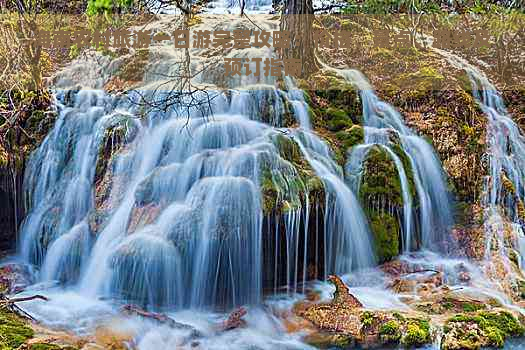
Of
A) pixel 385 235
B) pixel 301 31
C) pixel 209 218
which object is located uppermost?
pixel 301 31

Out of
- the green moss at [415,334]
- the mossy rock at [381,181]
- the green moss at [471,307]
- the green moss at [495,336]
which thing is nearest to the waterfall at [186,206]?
the mossy rock at [381,181]

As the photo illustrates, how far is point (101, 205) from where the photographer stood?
543cm

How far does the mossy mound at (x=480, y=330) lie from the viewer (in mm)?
3846

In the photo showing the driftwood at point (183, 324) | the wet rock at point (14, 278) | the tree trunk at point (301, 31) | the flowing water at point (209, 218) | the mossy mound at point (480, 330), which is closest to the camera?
the mossy mound at point (480, 330)

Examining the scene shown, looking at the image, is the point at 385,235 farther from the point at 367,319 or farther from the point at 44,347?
the point at 44,347

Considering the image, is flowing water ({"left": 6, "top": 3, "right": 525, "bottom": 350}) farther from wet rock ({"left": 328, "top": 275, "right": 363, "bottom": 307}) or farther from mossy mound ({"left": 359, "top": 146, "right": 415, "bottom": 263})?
wet rock ({"left": 328, "top": 275, "right": 363, "bottom": 307})

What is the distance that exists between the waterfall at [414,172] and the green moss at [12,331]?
328 cm

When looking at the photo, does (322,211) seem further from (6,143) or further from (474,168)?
(6,143)

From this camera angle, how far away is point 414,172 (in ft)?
19.1

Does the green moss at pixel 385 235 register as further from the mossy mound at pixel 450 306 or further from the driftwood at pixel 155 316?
the driftwood at pixel 155 316

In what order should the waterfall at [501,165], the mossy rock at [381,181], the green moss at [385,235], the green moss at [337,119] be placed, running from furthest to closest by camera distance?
the green moss at [337,119]
the waterfall at [501,165]
the mossy rock at [381,181]
the green moss at [385,235]

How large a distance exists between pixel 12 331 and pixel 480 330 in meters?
3.40

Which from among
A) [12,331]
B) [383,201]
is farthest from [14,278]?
[383,201]

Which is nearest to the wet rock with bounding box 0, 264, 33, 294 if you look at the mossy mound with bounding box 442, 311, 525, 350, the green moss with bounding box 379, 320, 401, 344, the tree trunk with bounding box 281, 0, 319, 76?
the green moss with bounding box 379, 320, 401, 344
